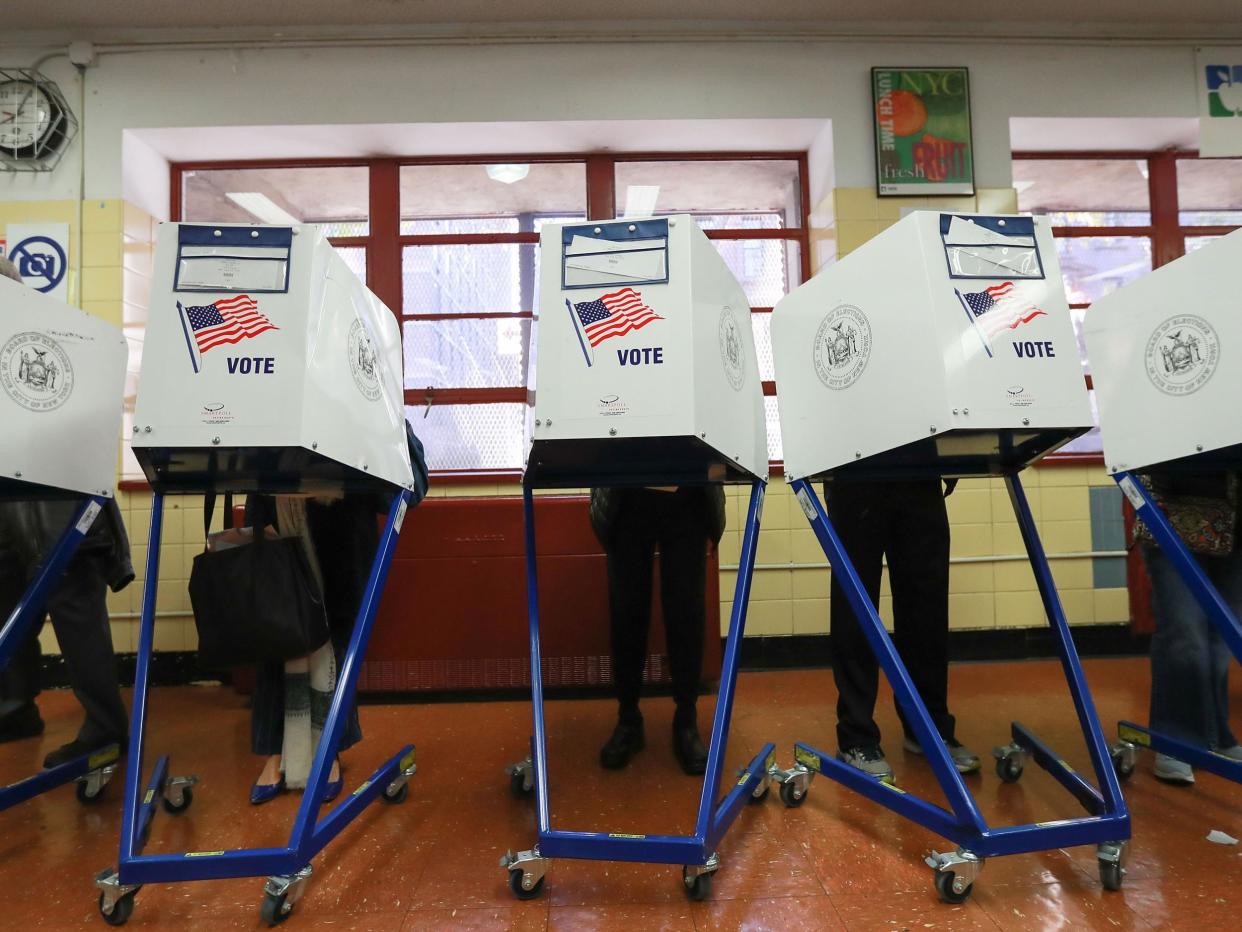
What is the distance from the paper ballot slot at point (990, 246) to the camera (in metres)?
1.46

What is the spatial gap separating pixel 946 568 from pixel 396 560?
194 cm

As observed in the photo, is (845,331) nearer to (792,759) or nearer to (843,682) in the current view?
(843,682)

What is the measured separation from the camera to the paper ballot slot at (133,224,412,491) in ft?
4.29

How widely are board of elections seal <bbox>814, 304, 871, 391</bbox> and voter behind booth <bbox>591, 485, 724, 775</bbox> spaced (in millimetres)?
508

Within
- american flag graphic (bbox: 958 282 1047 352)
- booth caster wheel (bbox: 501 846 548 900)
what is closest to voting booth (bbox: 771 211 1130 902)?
american flag graphic (bbox: 958 282 1047 352)

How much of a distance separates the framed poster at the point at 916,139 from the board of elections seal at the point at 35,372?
3.17 meters

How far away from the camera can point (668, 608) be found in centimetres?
202

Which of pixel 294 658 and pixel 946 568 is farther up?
pixel 946 568

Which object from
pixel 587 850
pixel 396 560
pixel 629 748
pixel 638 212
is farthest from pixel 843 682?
pixel 638 212

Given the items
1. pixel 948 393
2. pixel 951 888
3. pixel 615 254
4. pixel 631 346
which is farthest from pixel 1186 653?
pixel 615 254

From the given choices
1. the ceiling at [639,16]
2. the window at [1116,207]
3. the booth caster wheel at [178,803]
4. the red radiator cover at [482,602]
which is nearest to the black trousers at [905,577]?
the red radiator cover at [482,602]

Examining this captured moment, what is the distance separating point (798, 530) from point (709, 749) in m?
1.79

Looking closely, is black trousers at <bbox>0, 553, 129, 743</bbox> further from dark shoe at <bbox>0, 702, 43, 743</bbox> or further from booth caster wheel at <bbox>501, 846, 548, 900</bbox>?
booth caster wheel at <bbox>501, 846, 548, 900</bbox>

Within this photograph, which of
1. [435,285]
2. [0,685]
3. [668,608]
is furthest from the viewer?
[435,285]
